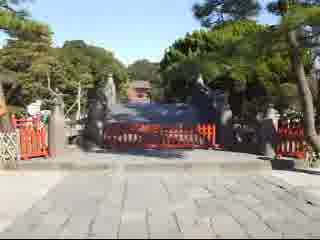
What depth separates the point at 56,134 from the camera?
1090cm

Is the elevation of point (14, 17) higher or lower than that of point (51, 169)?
higher

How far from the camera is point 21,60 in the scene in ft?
97.7

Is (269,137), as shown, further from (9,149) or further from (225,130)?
(9,149)

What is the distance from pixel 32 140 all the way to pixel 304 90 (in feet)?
21.2

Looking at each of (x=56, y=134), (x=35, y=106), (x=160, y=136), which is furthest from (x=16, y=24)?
(x=35, y=106)

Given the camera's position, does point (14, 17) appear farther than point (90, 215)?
Yes

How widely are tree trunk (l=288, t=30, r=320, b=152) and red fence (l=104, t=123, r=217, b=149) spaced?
3.86m

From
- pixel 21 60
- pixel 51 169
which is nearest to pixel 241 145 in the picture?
pixel 51 169

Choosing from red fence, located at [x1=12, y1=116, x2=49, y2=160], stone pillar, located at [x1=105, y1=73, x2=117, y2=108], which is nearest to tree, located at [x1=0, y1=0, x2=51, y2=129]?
red fence, located at [x1=12, y1=116, x2=49, y2=160]

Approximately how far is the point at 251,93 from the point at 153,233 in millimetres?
17323

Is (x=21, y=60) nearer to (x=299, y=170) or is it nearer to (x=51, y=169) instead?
(x=51, y=169)

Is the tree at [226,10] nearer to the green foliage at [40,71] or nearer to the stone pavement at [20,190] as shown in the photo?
the stone pavement at [20,190]

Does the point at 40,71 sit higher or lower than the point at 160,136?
higher

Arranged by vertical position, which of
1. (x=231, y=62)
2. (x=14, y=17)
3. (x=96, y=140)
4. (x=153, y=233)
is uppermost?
(x=14, y=17)
